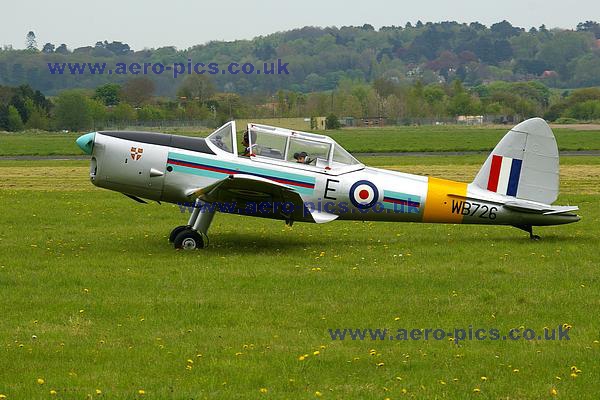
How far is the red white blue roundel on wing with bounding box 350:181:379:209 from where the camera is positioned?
14.8m

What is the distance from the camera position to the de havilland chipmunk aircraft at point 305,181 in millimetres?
Result: 14422

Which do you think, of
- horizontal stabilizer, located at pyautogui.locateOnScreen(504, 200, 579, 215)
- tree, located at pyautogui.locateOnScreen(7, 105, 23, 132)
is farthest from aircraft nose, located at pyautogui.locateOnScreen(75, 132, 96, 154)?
tree, located at pyautogui.locateOnScreen(7, 105, 23, 132)

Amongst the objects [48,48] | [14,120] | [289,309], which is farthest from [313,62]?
[289,309]

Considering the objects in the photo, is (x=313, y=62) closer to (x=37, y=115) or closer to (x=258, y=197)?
(x=37, y=115)

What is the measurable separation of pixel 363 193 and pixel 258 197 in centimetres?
170

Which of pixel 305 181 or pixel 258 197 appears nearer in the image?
pixel 258 197

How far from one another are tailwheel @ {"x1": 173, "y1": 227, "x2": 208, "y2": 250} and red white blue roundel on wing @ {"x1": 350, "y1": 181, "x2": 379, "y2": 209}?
98.4 inches

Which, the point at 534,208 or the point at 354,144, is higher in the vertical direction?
the point at 534,208

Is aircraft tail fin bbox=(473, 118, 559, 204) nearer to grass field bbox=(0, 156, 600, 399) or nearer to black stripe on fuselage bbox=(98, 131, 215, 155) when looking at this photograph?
grass field bbox=(0, 156, 600, 399)

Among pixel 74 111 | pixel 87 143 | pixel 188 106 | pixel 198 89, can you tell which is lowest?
pixel 74 111

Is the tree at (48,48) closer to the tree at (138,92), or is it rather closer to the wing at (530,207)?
the tree at (138,92)

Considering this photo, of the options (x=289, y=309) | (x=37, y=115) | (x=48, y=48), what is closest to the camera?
(x=289, y=309)

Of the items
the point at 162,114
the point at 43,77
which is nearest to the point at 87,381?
the point at 162,114

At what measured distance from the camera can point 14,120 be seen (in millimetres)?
57188
